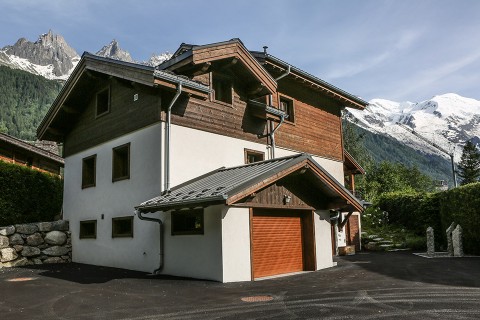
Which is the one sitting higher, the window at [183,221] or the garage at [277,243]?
the window at [183,221]

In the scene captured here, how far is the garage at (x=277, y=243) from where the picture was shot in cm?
1279

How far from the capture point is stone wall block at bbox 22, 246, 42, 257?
16.6 meters

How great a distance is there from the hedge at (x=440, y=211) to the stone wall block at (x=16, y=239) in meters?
19.9

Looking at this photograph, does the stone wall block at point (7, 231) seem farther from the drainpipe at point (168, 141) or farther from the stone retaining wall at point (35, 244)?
the drainpipe at point (168, 141)

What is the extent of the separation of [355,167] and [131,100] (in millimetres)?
15251

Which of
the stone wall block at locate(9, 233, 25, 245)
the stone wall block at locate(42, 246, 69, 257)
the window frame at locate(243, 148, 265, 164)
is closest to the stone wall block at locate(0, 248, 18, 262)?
the stone wall block at locate(9, 233, 25, 245)

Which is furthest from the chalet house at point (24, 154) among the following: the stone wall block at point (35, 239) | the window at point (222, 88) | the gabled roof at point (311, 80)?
the gabled roof at point (311, 80)

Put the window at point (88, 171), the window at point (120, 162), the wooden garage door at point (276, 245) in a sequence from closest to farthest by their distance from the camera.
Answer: the wooden garage door at point (276, 245) → the window at point (120, 162) → the window at point (88, 171)

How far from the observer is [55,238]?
17.9 meters

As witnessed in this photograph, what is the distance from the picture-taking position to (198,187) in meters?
12.8

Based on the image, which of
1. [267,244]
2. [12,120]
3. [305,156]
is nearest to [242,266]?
[267,244]

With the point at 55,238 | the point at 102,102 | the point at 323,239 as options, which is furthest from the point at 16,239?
the point at 323,239

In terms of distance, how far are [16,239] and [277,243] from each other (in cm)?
1090

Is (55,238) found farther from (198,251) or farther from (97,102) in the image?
(198,251)
